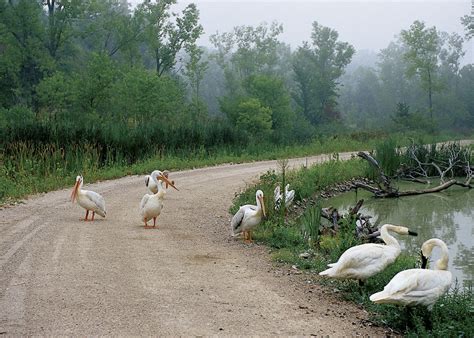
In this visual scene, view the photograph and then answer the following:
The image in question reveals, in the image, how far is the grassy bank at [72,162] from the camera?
14977 millimetres

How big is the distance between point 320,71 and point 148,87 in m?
30.3

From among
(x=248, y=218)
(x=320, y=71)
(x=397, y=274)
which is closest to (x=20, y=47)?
(x=320, y=71)

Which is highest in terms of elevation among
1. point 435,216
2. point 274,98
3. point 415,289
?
point 274,98

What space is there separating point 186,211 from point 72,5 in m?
31.7

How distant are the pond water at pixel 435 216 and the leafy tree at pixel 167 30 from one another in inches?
1100

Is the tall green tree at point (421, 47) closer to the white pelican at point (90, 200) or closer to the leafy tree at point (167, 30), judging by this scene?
the leafy tree at point (167, 30)

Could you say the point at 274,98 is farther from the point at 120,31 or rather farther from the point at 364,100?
the point at 364,100

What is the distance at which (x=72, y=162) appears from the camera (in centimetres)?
1781

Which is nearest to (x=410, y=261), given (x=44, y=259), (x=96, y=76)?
(x=44, y=259)

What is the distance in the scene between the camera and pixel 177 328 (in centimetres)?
536

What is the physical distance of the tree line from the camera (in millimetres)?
23706

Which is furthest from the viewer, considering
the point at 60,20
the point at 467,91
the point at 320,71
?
the point at 467,91

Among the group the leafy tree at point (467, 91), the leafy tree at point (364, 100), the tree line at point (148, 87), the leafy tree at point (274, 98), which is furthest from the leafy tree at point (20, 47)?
the leafy tree at point (467, 91)

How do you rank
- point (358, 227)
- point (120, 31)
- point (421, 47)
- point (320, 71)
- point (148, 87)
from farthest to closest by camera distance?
point (320, 71) < point (421, 47) < point (120, 31) < point (148, 87) < point (358, 227)
